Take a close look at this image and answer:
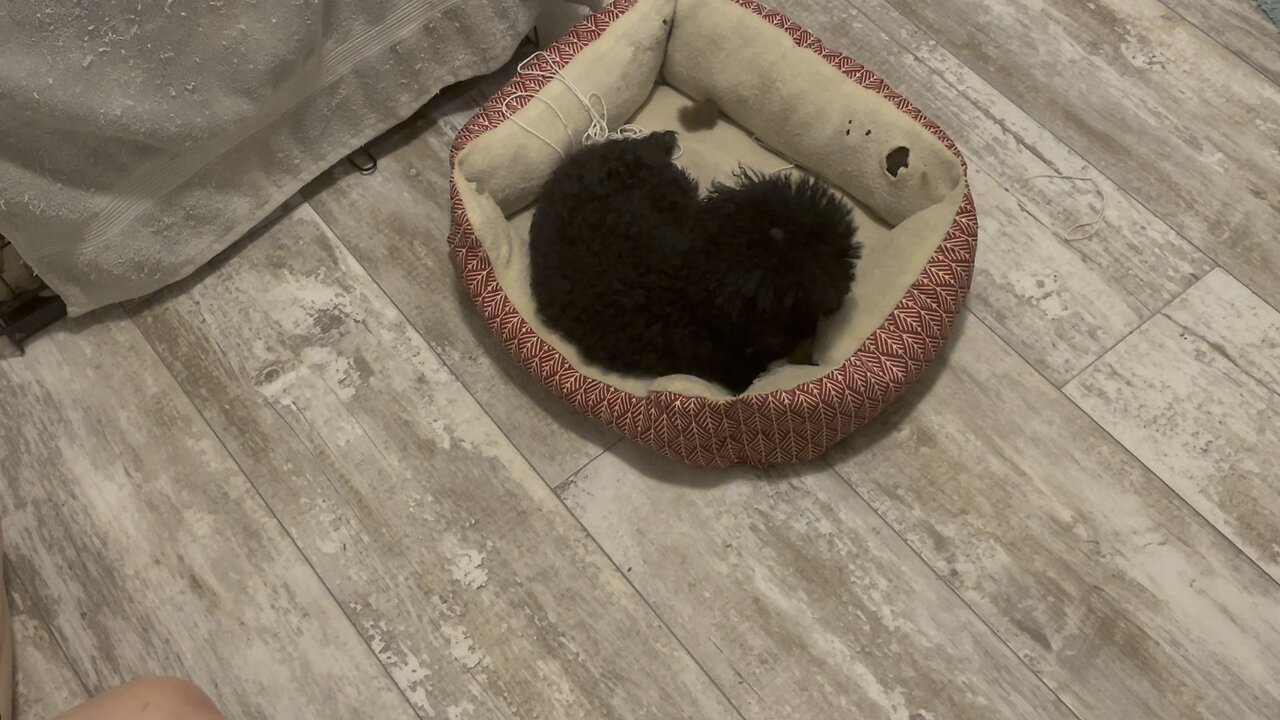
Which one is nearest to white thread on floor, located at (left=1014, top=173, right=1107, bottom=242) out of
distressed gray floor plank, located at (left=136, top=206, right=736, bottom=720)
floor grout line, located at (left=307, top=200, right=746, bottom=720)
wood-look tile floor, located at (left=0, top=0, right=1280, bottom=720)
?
wood-look tile floor, located at (left=0, top=0, right=1280, bottom=720)

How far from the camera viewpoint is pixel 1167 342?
49.7 inches

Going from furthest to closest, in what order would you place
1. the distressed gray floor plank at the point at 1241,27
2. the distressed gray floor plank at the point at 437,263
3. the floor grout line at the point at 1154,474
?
the distressed gray floor plank at the point at 1241,27 < the distressed gray floor plank at the point at 437,263 < the floor grout line at the point at 1154,474

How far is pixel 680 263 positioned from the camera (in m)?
1.08

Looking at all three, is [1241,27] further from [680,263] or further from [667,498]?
[667,498]

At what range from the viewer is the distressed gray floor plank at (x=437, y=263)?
1244 mm

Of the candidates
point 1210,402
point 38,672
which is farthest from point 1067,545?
point 38,672

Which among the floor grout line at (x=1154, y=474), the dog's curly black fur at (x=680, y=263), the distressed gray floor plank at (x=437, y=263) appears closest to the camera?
the dog's curly black fur at (x=680, y=263)

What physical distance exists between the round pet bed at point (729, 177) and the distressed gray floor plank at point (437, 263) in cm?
11

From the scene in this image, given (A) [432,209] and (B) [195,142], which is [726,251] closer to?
(A) [432,209]

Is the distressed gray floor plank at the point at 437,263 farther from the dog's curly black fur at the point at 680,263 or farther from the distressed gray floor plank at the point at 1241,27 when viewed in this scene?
the distressed gray floor plank at the point at 1241,27

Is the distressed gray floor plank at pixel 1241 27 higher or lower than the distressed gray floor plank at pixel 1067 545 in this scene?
higher

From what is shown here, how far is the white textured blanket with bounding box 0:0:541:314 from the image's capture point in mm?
1037

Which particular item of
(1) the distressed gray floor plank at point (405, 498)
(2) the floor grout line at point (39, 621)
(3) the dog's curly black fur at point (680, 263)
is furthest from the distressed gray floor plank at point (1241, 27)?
(2) the floor grout line at point (39, 621)

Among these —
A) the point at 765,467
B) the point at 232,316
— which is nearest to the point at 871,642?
the point at 765,467
